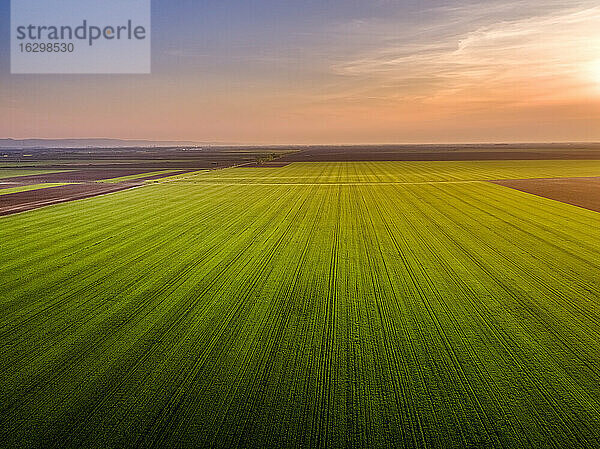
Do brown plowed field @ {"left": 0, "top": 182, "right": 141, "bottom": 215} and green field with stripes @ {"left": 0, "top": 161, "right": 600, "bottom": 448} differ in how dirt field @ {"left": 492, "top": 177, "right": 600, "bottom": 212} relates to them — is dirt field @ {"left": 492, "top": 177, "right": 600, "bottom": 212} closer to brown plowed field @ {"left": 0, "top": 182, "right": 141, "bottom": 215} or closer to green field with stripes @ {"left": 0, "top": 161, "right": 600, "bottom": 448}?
green field with stripes @ {"left": 0, "top": 161, "right": 600, "bottom": 448}

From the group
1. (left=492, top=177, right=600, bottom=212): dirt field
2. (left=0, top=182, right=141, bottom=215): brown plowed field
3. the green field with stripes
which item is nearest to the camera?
the green field with stripes

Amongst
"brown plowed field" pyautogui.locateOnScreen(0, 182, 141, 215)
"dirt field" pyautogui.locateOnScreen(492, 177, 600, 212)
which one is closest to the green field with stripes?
"dirt field" pyautogui.locateOnScreen(492, 177, 600, 212)

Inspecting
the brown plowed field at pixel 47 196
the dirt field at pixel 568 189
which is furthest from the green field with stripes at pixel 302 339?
the brown plowed field at pixel 47 196

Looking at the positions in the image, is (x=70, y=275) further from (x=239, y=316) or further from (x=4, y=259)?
(x=239, y=316)

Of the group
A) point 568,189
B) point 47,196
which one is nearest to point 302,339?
point 47,196

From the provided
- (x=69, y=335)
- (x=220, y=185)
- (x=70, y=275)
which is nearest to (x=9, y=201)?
(x=220, y=185)

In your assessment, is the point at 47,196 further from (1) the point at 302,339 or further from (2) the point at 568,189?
(2) the point at 568,189
